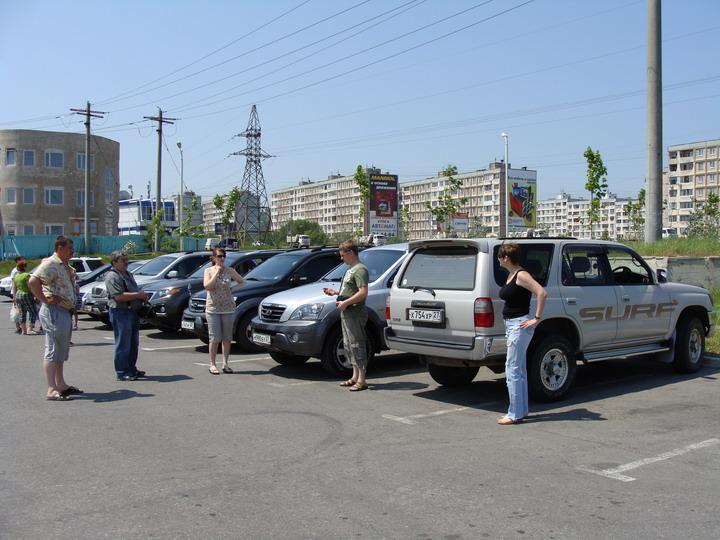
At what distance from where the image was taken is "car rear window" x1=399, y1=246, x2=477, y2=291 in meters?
8.12

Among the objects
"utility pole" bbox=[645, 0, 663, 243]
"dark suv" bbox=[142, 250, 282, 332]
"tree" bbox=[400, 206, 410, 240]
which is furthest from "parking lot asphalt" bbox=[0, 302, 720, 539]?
"tree" bbox=[400, 206, 410, 240]

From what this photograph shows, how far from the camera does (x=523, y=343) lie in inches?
287

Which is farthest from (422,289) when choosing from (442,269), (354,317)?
(354,317)

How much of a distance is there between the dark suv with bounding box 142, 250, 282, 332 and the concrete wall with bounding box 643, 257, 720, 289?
9.76 metres

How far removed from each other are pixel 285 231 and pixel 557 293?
13592 cm

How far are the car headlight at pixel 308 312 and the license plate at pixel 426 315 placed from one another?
1.82 metres


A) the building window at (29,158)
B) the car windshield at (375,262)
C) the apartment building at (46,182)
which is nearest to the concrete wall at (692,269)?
the car windshield at (375,262)

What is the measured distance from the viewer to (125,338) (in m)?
9.80

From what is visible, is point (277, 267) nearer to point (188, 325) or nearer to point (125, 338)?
point (188, 325)

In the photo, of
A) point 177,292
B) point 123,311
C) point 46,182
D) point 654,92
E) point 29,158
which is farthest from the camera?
point 46,182

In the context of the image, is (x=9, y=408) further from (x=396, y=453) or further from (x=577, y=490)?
(x=577, y=490)

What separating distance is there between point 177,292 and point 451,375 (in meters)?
7.40

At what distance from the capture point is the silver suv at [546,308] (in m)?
7.91

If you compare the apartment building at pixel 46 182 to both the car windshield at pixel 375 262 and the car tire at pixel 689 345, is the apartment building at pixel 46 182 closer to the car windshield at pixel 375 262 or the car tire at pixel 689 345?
the car windshield at pixel 375 262
